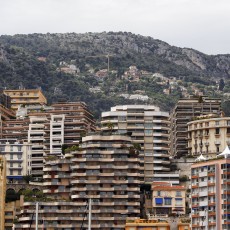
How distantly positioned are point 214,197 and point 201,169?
6.57 m

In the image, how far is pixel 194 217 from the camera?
650 ft

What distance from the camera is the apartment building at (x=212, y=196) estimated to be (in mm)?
192125

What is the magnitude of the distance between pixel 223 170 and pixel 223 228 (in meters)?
8.49

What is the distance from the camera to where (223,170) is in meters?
194

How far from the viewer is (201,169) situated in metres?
199

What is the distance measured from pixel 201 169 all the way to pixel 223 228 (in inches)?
465

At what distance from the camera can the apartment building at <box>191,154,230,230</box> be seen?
192125 millimetres

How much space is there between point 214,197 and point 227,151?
26.0 ft

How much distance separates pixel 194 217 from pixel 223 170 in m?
8.74

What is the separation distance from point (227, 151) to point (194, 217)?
34.2ft

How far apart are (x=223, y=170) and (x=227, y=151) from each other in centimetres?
502

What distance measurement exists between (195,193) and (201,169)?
11.7ft

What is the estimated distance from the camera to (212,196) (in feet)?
639

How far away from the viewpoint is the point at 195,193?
199875 mm
